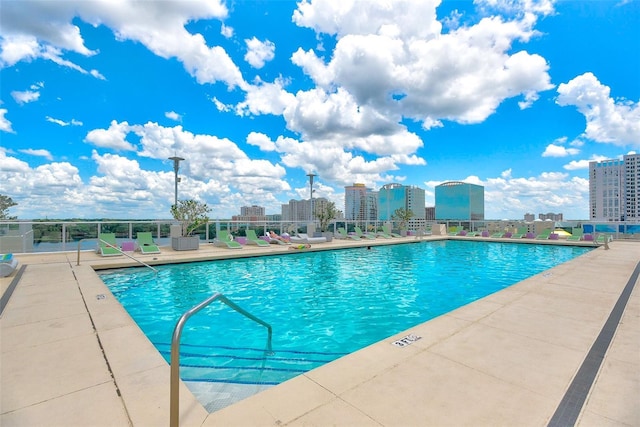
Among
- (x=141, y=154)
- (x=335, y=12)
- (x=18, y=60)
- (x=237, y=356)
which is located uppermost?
(x=335, y=12)

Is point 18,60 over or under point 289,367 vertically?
over

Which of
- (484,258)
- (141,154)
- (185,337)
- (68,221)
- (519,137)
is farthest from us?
(519,137)

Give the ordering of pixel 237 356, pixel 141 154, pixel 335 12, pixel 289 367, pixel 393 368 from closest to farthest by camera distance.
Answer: pixel 393 368 → pixel 289 367 → pixel 237 356 → pixel 335 12 → pixel 141 154

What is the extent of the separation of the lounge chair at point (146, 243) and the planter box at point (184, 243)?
753 mm

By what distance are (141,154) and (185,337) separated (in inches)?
712

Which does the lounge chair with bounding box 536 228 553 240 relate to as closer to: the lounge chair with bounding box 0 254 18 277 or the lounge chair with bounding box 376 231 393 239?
the lounge chair with bounding box 376 231 393 239

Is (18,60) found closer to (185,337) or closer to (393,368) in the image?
(185,337)

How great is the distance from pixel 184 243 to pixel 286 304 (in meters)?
7.86

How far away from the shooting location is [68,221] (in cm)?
1093

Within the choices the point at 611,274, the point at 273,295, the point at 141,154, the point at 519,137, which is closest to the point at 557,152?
the point at 519,137

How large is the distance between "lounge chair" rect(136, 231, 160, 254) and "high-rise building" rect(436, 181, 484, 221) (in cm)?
5874

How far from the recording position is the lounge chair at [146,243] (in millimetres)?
11016

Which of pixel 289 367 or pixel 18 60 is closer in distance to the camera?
pixel 289 367

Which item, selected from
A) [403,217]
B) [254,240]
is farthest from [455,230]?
[254,240]
